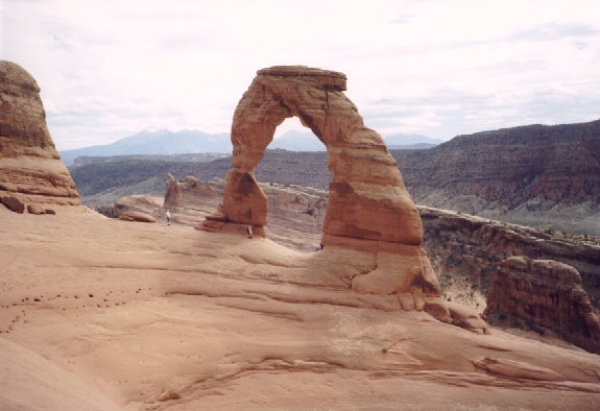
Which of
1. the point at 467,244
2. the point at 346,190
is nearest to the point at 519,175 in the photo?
the point at 467,244

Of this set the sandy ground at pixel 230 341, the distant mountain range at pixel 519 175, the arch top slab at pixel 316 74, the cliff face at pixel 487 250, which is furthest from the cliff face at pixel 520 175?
the sandy ground at pixel 230 341

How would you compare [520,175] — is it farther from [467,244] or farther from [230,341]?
[230,341]

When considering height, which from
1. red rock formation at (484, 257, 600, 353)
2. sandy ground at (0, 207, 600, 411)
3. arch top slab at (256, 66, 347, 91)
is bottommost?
red rock formation at (484, 257, 600, 353)

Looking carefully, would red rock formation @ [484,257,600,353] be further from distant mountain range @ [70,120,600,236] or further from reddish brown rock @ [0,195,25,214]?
distant mountain range @ [70,120,600,236]

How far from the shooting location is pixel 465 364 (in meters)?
13.6

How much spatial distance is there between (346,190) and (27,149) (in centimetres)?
1575

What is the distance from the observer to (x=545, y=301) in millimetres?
26422

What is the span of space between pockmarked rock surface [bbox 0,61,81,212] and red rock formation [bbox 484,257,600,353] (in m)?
23.9

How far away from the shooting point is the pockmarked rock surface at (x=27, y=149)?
2180 centimetres

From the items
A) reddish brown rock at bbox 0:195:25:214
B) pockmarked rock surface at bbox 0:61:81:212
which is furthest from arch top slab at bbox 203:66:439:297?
pockmarked rock surface at bbox 0:61:81:212

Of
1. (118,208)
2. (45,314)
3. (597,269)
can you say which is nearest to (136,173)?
(118,208)

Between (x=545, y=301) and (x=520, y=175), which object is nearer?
(x=545, y=301)

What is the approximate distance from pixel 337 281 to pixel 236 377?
5712mm

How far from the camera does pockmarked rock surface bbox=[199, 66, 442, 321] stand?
664 inches
